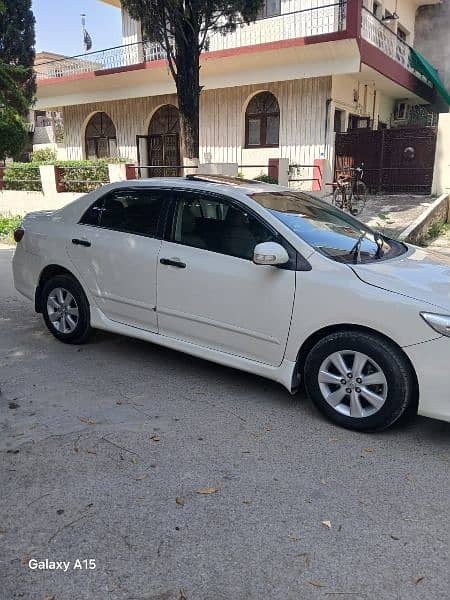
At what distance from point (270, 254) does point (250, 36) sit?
14909 millimetres

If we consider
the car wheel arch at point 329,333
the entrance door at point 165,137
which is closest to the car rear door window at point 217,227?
the car wheel arch at point 329,333

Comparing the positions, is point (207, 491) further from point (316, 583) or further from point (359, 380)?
point (359, 380)

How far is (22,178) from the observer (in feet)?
53.7

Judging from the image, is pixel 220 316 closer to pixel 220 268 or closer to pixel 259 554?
pixel 220 268

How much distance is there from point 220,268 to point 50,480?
72.4 inches

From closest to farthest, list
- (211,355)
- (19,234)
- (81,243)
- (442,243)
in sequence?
(211,355)
(81,243)
(19,234)
(442,243)

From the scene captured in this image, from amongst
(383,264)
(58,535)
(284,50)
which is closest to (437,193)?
(284,50)

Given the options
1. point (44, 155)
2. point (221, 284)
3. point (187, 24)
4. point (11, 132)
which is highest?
point (187, 24)

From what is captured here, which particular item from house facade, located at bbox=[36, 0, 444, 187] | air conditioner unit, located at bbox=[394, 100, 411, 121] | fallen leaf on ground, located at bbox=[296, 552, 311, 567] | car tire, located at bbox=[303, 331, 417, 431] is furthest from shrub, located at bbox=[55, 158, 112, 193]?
fallen leaf on ground, located at bbox=[296, 552, 311, 567]

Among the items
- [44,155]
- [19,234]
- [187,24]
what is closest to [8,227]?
[187,24]

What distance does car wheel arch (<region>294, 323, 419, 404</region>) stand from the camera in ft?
10.7

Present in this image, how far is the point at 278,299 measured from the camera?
11.9 ft

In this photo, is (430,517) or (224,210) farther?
(224,210)

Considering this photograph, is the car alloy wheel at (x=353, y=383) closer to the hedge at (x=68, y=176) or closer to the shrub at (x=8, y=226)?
the shrub at (x=8, y=226)
